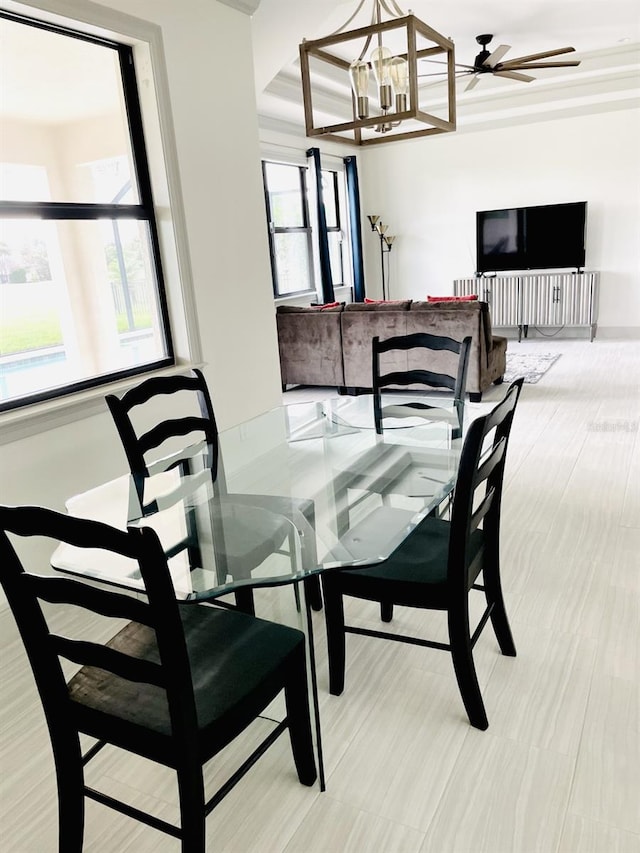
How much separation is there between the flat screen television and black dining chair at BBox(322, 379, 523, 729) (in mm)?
6571

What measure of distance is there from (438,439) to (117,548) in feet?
5.16

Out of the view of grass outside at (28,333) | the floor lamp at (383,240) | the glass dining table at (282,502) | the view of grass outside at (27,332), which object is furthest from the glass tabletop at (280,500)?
the floor lamp at (383,240)

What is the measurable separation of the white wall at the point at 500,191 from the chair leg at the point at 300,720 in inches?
290

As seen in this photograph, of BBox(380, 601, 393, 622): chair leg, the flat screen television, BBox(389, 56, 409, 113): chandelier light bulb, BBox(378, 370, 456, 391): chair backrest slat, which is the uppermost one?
BBox(389, 56, 409, 113): chandelier light bulb

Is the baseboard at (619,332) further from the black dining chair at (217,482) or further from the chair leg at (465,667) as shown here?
the chair leg at (465,667)

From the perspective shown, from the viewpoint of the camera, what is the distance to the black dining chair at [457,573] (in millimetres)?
1596

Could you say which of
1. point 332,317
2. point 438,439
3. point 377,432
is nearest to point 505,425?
point 438,439

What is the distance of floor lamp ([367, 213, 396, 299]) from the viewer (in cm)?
859

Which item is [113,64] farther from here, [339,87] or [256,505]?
[339,87]

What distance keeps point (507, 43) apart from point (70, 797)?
7011 millimetres

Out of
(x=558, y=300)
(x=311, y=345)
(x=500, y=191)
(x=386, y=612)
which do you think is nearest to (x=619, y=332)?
(x=558, y=300)

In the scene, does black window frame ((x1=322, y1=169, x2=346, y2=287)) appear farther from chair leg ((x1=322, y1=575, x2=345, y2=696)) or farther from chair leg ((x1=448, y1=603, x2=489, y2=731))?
chair leg ((x1=448, y1=603, x2=489, y2=731))

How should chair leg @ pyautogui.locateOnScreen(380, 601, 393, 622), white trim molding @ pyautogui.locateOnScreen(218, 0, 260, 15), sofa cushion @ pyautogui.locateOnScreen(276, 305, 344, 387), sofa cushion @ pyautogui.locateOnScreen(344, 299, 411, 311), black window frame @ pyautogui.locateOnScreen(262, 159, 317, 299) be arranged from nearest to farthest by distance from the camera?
chair leg @ pyautogui.locateOnScreen(380, 601, 393, 622) → white trim molding @ pyautogui.locateOnScreen(218, 0, 260, 15) → sofa cushion @ pyautogui.locateOnScreen(344, 299, 411, 311) → sofa cushion @ pyautogui.locateOnScreen(276, 305, 344, 387) → black window frame @ pyautogui.locateOnScreen(262, 159, 317, 299)

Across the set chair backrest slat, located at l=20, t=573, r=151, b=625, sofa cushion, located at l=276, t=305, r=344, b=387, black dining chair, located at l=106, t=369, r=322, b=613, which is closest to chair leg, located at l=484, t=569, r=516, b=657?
black dining chair, located at l=106, t=369, r=322, b=613
